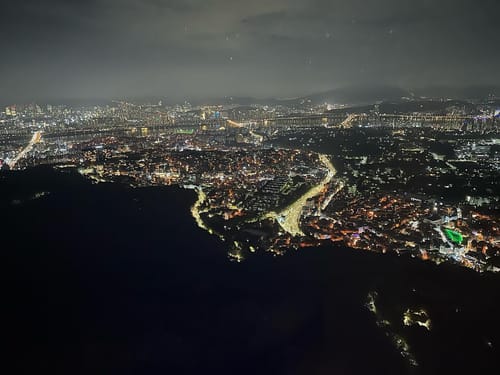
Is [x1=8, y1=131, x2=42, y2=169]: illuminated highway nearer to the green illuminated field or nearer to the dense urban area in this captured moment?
the dense urban area

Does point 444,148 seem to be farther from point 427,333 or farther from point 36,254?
point 36,254

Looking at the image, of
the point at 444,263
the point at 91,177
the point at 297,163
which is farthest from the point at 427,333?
the point at 91,177

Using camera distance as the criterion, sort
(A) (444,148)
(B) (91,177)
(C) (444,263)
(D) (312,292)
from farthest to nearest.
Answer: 1. (A) (444,148)
2. (B) (91,177)
3. (C) (444,263)
4. (D) (312,292)

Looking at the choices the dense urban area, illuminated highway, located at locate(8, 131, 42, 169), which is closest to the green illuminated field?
the dense urban area

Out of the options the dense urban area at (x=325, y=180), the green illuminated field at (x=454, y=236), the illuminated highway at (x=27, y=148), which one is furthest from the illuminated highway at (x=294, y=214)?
the illuminated highway at (x=27, y=148)

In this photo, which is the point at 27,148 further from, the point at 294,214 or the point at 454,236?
the point at 454,236

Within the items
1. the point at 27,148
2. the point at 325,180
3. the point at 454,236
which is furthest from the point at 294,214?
the point at 27,148

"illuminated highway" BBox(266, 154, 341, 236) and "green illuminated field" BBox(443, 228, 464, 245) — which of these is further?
"illuminated highway" BBox(266, 154, 341, 236)

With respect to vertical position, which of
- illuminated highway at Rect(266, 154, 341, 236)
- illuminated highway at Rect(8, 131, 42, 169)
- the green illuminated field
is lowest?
the green illuminated field

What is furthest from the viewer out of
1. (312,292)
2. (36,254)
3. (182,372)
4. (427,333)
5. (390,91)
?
(390,91)
